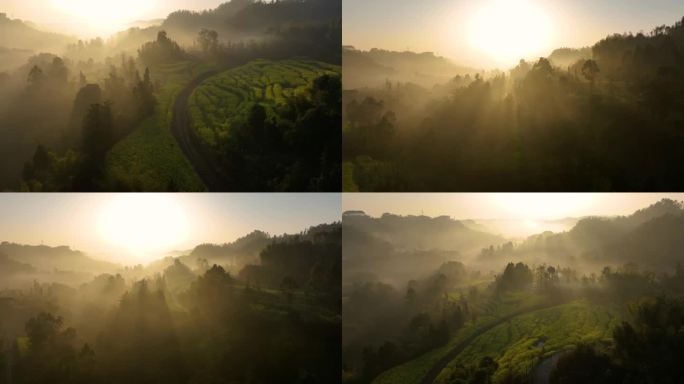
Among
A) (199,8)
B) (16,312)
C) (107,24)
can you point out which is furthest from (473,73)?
(16,312)

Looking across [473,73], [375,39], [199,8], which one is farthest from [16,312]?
[473,73]

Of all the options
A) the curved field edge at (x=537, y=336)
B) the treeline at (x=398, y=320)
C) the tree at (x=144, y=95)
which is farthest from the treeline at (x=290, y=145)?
the curved field edge at (x=537, y=336)

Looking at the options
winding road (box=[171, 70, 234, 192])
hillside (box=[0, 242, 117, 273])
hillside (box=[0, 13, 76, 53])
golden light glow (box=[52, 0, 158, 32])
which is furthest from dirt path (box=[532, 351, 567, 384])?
hillside (box=[0, 13, 76, 53])

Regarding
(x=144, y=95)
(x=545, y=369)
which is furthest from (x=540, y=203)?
(x=144, y=95)

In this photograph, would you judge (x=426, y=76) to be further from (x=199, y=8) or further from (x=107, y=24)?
(x=107, y=24)

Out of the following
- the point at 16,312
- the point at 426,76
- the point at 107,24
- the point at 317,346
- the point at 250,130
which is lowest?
the point at 317,346

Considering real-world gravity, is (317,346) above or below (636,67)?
below

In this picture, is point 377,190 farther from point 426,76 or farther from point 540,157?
point 540,157

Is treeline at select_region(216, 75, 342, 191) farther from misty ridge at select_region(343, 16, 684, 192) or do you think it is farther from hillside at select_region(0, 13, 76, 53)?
hillside at select_region(0, 13, 76, 53)

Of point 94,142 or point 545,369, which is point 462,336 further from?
point 94,142
